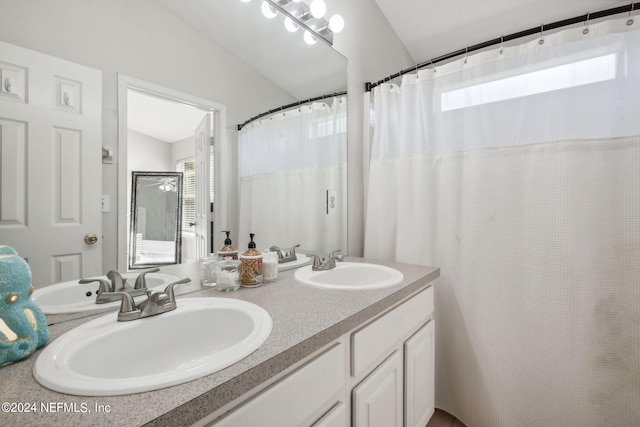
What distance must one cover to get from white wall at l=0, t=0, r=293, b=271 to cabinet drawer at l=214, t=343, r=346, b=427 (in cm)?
65

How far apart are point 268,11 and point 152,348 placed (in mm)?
1497

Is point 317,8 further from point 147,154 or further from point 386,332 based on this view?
point 386,332

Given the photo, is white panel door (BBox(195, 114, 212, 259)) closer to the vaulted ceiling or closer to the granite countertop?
the granite countertop

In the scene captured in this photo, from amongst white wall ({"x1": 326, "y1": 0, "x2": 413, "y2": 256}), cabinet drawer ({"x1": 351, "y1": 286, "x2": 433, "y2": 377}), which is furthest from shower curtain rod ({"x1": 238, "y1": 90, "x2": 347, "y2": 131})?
cabinet drawer ({"x1": 351, "y1": 286, "x2": 433, "y2": 377})

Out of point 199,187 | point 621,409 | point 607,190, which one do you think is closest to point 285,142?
point 199,187

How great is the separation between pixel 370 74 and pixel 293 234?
1276 mm

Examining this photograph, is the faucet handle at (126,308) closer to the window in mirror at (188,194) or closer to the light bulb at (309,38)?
the window in mirror at (188,194)

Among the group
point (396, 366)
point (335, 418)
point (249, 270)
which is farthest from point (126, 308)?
point (396, 366)

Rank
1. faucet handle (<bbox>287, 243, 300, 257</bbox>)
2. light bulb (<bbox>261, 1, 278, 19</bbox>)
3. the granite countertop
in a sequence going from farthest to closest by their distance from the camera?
faucet handle (<bbox>287, 243, 300, 257</bbox>) < light bulb (<bbox>261, 1, 278, 19</bbox>) < the granite countertop

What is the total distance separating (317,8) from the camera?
157cm

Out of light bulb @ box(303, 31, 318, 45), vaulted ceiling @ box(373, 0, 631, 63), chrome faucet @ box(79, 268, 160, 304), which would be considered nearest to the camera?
chrome faucet @ box(79, 268, 160, 304)

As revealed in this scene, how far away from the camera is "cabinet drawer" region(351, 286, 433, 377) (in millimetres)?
873

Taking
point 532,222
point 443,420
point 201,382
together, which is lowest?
point 443,420

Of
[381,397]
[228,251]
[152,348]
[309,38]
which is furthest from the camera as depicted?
[309,38]
